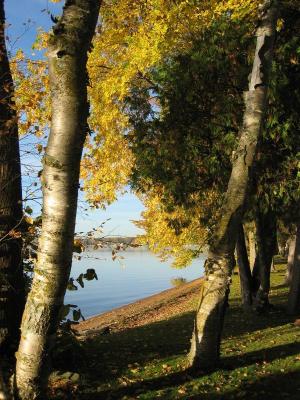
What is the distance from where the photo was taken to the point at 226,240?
691cm

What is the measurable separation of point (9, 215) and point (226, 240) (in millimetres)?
3294

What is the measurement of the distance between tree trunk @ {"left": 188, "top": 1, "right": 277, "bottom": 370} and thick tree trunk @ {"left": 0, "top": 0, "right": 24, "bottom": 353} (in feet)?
9.05

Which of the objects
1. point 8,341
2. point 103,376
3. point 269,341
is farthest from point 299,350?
point 8,341

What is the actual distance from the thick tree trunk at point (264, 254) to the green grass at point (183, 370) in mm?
3424

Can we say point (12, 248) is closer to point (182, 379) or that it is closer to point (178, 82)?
point (182, 379)

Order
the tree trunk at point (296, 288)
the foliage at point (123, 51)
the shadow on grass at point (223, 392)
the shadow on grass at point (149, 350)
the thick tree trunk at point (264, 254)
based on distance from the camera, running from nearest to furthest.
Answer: the shadow on grass at point (223, 392)
the shadow on grass at point (149, 350)
the foliage at point (123, 51)
the tree trunk at point (296, 288)
the thick tree trunk at point (264, 254)

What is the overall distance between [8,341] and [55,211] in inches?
122

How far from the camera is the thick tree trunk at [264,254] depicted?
1409cm

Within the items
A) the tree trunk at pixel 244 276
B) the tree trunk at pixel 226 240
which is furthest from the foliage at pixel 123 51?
the tree trunk at pixel 244 276

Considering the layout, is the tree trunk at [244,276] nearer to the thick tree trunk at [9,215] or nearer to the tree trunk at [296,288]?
the tree trunk at [296,288]

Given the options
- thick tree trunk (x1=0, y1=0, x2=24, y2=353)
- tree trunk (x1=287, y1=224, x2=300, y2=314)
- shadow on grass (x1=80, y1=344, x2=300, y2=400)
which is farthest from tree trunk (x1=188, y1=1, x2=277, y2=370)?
tree trunk (x1=287, y1=224, x2=300, y2=314)

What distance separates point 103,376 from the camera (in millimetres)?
6863

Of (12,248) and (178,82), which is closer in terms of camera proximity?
(12,248)

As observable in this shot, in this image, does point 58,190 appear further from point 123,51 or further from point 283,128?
point 123,51
